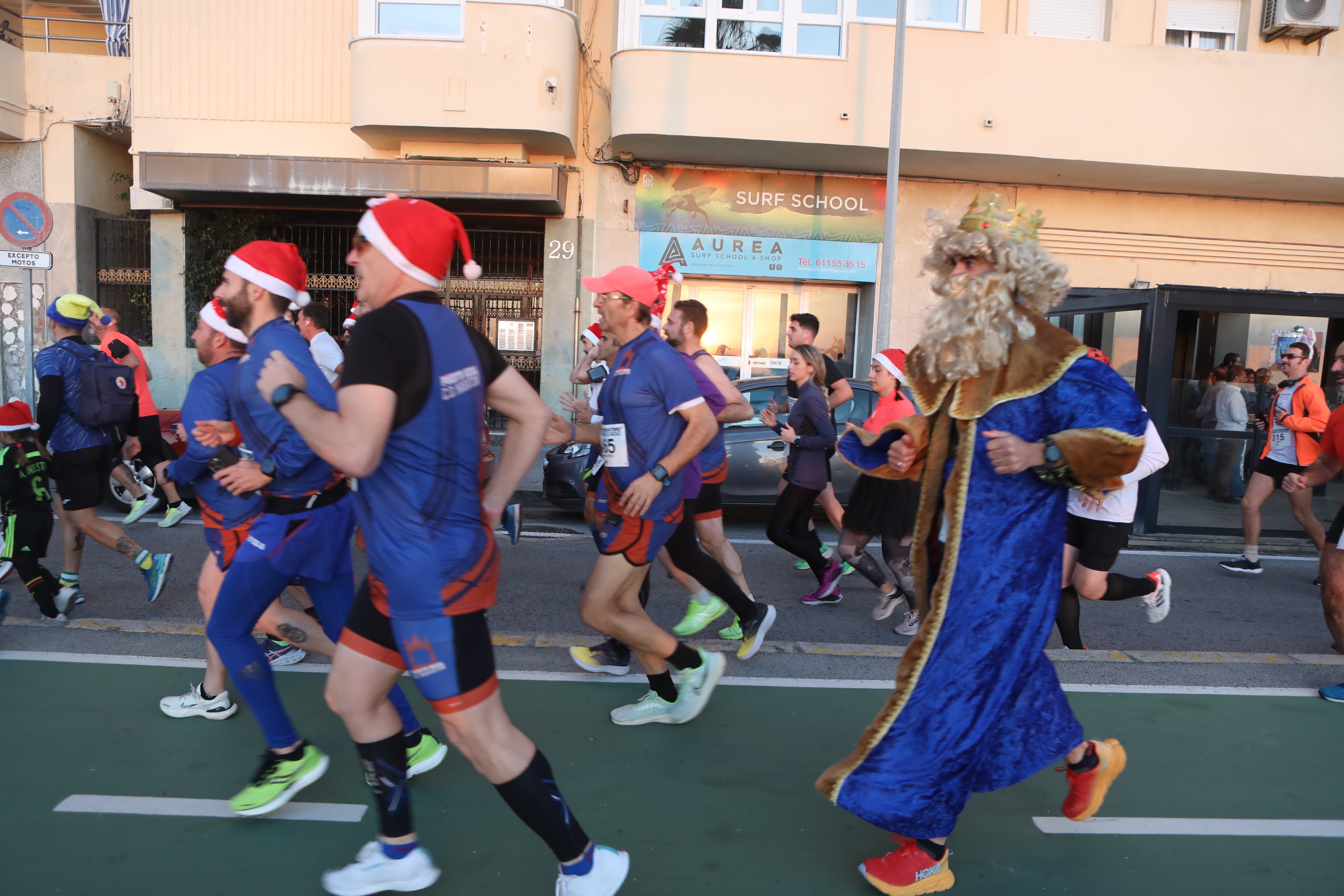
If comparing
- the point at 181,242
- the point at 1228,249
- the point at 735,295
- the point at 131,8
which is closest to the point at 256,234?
the point at 181,242

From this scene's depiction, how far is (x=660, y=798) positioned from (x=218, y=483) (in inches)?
78.6

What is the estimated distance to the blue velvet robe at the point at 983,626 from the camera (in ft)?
8.57

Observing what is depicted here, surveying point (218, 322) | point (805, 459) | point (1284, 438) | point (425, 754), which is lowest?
point (425, 754)

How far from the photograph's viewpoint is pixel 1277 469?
7305 mm

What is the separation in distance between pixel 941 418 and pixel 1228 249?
14.4 metres

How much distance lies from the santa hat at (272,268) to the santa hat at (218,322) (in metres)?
0.34

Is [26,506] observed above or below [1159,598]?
above

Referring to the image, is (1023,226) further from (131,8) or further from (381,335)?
(131,8)

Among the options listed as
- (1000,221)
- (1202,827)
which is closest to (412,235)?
(1000,221)

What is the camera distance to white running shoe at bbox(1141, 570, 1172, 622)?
15.2ft

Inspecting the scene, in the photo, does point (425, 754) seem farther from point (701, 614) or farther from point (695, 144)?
point (695, 144)

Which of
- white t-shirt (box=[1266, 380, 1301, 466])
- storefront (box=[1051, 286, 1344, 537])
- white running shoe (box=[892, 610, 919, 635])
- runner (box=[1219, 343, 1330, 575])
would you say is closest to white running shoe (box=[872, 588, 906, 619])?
white running shoe (box=[892, 610, 919, 635])

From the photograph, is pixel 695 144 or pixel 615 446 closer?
pixel 615 446

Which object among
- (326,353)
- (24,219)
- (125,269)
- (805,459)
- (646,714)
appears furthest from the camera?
(125,269)
